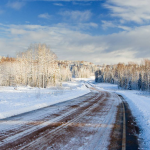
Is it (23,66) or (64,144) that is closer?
(64,144)

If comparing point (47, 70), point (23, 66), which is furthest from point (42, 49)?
point (23, 66)

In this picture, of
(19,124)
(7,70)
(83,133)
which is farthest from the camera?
(7,70)

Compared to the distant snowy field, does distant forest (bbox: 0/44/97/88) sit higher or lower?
higher

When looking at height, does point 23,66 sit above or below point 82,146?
above

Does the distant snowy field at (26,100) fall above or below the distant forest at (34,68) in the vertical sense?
below

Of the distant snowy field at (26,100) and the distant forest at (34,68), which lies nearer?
the distant snowy field at (26,100)

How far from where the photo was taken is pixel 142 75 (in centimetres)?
5912

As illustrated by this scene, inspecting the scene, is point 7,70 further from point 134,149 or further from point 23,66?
point 134,149

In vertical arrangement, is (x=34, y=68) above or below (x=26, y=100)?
above

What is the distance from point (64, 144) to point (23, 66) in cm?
4536

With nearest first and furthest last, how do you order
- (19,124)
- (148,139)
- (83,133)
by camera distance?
(148,139)
(83,133)
(19,124)

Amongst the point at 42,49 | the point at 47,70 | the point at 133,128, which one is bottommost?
the point at 133,128

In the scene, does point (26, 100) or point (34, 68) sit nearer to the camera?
point (26, 100)

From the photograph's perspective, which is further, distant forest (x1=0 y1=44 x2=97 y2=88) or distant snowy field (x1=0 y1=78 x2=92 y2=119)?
distant forest (x1=0 y1=44 x2=97 y2=88)
